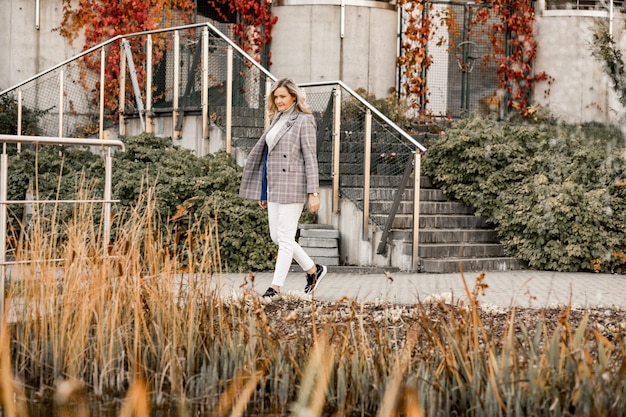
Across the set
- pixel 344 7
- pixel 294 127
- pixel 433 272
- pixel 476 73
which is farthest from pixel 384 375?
pixel 476 73

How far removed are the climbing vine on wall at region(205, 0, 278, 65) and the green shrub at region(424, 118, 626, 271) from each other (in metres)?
5.73

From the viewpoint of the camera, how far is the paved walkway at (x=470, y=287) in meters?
8.14

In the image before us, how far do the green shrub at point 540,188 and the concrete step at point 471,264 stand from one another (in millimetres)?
149

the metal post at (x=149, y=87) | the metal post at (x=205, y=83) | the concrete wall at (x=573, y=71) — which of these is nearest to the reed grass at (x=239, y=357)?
the metal post at (x=205, y=83)

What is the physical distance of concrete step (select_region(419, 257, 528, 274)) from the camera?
10.6m

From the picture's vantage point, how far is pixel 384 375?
4.37 m

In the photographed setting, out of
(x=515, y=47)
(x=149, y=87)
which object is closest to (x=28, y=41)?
(x=149, y=87)

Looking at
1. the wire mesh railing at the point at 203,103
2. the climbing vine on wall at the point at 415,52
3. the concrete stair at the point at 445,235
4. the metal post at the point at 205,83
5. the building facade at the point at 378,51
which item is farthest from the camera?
the climbing vine on wall at the point at 415,52

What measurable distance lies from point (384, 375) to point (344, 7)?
13634 mm

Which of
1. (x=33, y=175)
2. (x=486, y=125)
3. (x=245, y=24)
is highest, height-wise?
(x=245, y=24)

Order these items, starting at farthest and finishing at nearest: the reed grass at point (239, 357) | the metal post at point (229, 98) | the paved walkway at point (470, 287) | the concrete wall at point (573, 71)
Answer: the concrete wall at point (573, 71) < the metal post at point (229, 98) < the paved walkway at point (470, 287) < the reed grass at point (239, 357)

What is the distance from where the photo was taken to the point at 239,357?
189 inches

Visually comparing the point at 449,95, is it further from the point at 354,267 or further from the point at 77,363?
the point at 77,363

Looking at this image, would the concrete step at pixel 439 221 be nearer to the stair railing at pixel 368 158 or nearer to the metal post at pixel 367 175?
the metal post at pixel 367 175
